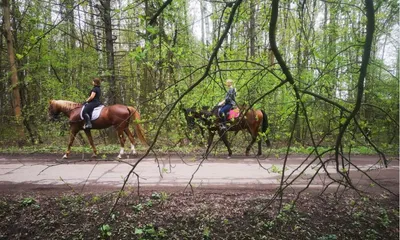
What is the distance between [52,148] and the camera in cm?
1055

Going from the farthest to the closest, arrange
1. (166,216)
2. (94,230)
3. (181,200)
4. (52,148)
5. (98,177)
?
(52,148) < (98,177) < (181,200) < (166,216) < (94,230)

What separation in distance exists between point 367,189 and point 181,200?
3927 mm

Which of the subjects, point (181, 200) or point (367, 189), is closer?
point (181, 200)

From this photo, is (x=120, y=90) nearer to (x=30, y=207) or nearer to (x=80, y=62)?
(x=80, y=62)

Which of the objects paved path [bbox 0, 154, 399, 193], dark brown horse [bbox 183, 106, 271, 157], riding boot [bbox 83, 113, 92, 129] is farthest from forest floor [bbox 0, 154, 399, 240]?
riding boot [bbox 83, 113, 92, 129]

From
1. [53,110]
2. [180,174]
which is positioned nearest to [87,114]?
[53,110]

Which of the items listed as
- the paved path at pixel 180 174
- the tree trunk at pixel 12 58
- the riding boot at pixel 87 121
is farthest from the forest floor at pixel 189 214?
the tree trunk at pixel 12 58

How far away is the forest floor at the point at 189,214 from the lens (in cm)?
446

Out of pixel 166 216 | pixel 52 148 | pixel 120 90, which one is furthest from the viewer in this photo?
pixel 120 90

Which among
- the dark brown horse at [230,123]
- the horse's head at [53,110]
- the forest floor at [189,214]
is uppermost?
the horse's head at [53,110]

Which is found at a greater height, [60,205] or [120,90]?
[120,90]

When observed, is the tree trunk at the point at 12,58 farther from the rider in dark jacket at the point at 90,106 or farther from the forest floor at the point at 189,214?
the forest floor at the point at 189,214

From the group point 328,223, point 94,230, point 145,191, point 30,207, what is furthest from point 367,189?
point 30,207

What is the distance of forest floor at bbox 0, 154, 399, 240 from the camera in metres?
4.46
